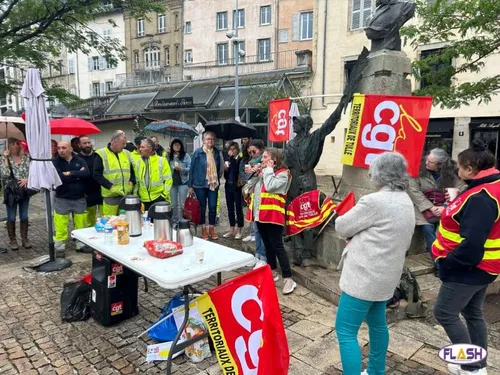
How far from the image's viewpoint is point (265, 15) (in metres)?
24.9

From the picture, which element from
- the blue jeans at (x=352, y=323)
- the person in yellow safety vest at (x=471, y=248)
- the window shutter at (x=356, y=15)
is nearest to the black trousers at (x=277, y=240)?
the blue jeans at (x=352, y=323)

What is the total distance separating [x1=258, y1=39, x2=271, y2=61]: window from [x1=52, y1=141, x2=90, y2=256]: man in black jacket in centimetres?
2047

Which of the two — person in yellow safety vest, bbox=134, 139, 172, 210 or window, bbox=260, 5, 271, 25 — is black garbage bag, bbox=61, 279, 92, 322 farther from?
window, bbox=260, 5, 271, 25

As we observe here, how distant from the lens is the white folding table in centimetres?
267

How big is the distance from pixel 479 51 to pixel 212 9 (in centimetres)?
2342

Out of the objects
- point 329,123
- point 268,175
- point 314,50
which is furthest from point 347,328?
point 314,50

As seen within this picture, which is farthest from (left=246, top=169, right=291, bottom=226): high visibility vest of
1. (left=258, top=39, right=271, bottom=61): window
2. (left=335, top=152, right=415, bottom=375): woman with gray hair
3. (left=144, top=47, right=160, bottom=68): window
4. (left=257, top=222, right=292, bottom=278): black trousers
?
(left=144, top=47, right=160, bottom=68): window

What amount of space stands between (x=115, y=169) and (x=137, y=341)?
117 inches

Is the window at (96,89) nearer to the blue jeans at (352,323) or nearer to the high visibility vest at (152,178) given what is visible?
the high visibility vest at (152,178)

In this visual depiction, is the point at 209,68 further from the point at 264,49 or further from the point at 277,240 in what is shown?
the point at 277,240

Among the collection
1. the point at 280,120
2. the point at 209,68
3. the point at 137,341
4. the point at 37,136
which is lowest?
the point at 137,341

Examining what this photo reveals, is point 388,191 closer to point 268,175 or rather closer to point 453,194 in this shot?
point 453,194

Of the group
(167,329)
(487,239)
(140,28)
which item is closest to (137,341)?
(167,329)

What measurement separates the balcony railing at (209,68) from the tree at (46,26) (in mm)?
13204
